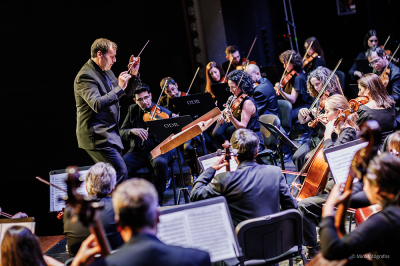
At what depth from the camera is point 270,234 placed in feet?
7.50

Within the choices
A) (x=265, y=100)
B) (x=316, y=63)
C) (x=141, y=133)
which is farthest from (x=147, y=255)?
(x=316, y=63)

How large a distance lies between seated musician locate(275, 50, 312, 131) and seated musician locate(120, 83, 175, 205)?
5.76ft

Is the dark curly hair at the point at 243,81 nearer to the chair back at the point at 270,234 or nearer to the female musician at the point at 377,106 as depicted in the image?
the female musician at the point at 377,106

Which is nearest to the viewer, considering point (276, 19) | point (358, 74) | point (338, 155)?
point (338, 155)

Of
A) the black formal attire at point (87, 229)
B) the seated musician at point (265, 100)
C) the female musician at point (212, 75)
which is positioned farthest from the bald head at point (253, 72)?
the black formal attire at point (87, 229)

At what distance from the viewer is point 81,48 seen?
21.7 ft

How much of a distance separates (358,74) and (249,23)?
204 centimetres

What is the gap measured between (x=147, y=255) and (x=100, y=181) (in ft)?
3.63

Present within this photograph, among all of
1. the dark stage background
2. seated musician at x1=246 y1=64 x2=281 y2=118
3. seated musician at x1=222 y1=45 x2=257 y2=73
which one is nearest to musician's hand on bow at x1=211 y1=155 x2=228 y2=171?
seated musician at x1=246 y1=64 x2=281 y2=118

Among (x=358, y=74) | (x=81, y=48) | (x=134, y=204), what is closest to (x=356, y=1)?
(x=358, y=74)

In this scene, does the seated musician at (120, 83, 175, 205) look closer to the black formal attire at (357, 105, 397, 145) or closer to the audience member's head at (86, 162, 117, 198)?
the audience member's head at (86, 162, 117, 198)

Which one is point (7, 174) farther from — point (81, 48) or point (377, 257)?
point (377, 257)

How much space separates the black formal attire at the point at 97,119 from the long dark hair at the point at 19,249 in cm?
168

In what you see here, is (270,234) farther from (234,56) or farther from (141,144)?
(234,56)
